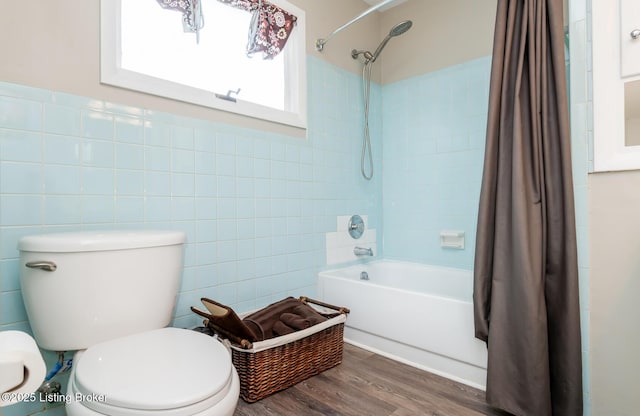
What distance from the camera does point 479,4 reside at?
2287mm

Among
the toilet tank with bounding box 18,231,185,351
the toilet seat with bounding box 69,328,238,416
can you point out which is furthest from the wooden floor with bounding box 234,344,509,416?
the toilet tank with bounding box 18,231,185,351

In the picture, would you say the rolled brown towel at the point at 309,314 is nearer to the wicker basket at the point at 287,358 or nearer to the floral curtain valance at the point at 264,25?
the wicker basket at the point at 287,358

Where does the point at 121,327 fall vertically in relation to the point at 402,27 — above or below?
below

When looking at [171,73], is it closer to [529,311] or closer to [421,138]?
[421,138]

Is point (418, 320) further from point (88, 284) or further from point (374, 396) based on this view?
point (88, 284)

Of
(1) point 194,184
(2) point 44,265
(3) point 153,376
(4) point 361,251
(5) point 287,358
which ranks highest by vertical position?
(1) point 194,184

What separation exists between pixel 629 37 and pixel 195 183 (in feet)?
6.27

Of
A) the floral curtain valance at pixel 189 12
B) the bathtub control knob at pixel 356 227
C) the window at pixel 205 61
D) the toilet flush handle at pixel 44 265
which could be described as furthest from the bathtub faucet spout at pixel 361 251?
the toilet flush handle at pixel 44 265

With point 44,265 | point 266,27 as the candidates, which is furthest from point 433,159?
point 44,265

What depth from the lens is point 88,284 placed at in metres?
1.10

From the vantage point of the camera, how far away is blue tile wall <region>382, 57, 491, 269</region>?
231cm

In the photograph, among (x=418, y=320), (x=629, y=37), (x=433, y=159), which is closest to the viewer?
(x=629, y=37)

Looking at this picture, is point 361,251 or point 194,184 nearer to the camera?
point 194,184

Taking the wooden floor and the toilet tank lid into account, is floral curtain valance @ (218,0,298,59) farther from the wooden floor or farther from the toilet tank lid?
the wooden floor
